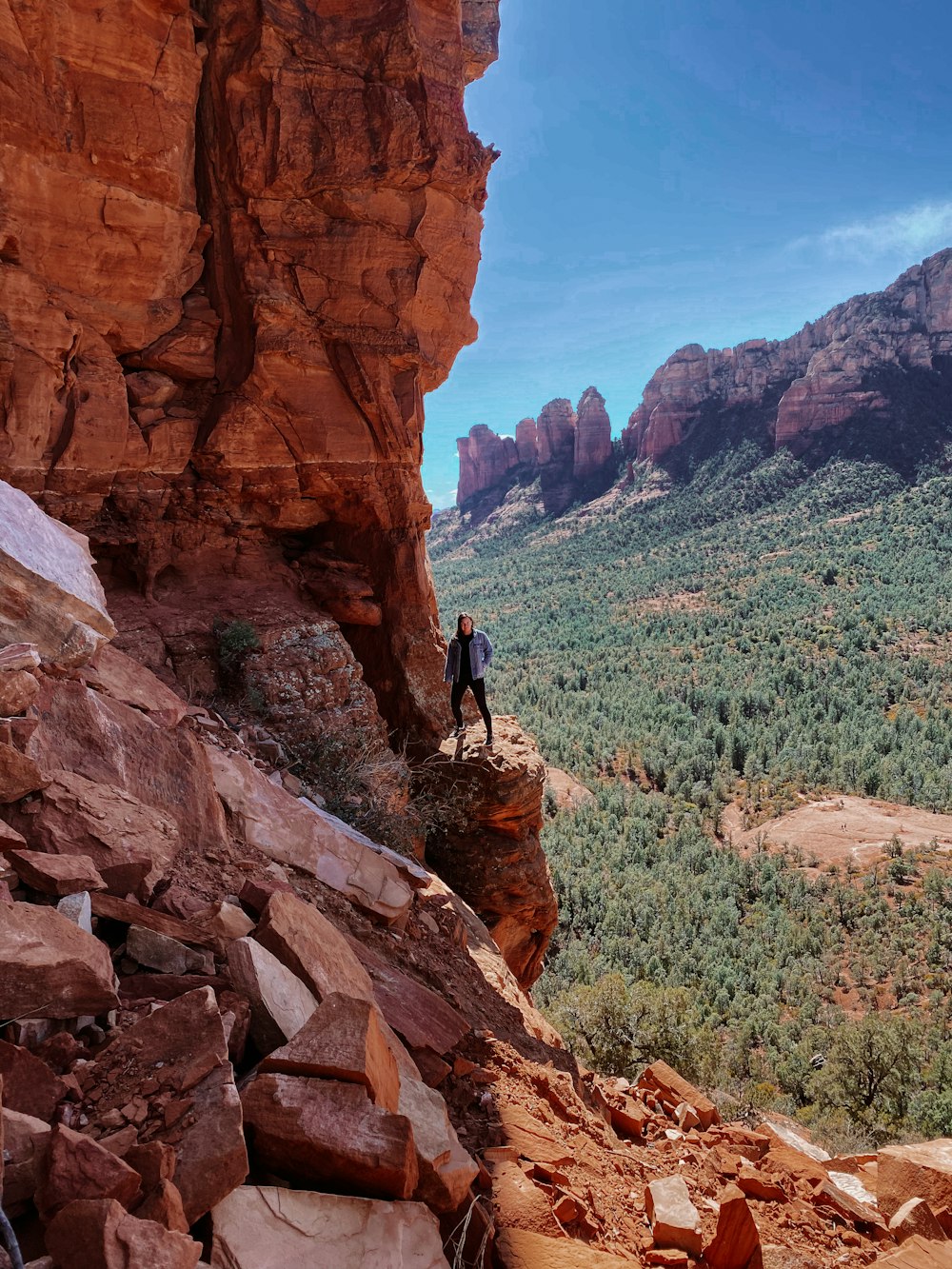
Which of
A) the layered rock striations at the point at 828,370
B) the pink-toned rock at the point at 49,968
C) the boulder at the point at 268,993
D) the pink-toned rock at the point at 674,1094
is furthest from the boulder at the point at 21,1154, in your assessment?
the layered rock striations at the point at 828,370

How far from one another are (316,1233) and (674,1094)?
4.48 meters

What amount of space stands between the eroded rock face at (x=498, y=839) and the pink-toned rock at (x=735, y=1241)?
20.8ft

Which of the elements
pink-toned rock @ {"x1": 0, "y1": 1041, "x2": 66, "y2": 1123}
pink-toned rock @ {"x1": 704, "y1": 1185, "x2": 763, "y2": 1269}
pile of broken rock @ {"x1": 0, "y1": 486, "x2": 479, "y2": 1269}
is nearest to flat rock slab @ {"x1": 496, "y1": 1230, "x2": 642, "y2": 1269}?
pile of broken rock @ {"x1": 0, "y1": 486, "x2": 479, "y2": 1269}

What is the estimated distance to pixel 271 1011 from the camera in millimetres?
2629

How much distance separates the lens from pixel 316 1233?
208 centimetres

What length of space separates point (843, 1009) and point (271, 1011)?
18947mm

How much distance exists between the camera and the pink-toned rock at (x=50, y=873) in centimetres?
271

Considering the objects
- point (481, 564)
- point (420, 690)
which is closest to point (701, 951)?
point (420, 690)

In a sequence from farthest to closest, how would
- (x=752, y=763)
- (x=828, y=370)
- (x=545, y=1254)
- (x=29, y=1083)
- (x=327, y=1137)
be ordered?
1. (x=828, y=370)
2. (x=752, y=763)
3. (x=545, y=1254)
4. (x=327, y=1137)
5. (x=29, y=1083)

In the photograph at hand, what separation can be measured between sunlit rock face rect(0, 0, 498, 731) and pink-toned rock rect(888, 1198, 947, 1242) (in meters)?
7.08

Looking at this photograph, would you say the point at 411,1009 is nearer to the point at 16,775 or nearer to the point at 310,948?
the point at 310,948

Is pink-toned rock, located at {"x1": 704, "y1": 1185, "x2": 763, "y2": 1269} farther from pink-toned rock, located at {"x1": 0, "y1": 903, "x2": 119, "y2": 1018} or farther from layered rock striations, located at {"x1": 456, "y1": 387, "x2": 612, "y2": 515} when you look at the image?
layered rock striations, located at {"x1": 456, "y1": 387, "x2": 612, "y2": 515}

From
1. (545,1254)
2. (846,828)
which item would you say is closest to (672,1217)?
(545,1254)

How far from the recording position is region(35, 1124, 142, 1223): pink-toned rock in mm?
1736
